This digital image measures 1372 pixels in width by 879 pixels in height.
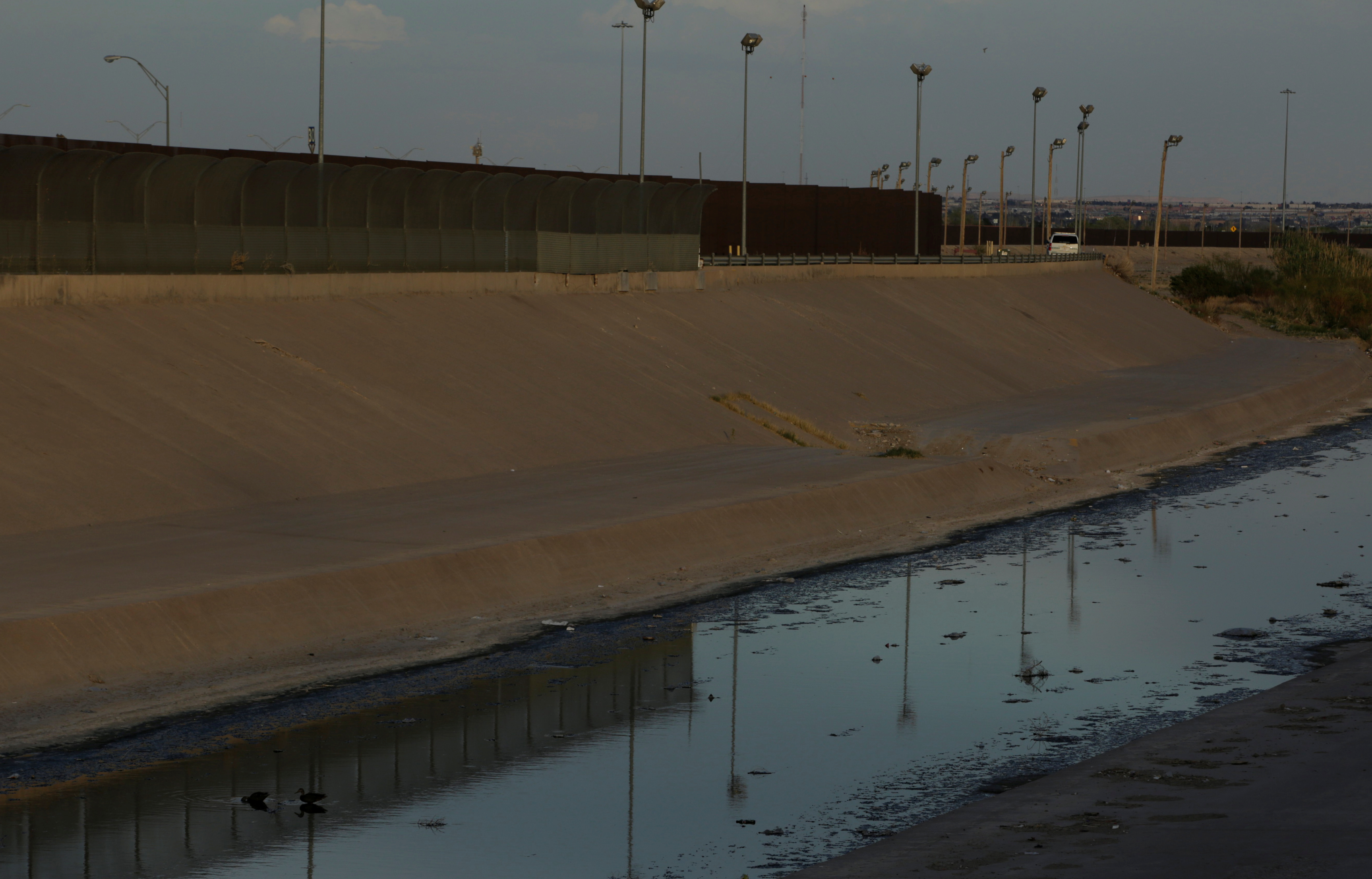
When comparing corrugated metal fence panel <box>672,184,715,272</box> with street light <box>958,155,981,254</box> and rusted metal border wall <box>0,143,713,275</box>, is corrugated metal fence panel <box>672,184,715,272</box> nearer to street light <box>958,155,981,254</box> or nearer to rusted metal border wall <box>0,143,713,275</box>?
rusted metal border wall <box>0,143,713,275</box>

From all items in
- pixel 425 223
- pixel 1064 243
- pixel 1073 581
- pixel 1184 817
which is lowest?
pixel 1073 581

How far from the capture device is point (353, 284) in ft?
97.3

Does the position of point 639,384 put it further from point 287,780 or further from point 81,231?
point 287,780

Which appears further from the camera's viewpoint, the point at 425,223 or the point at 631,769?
the point at 425,223

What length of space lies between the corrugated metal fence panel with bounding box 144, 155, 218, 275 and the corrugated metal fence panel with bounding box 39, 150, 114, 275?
1.05m

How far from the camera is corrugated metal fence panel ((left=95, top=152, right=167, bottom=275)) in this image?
83.5 ft

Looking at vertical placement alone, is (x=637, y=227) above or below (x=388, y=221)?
above

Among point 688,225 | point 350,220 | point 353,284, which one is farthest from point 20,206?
point 688,225

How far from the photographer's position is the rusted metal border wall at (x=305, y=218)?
24938 mm

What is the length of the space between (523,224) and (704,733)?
24.4 m

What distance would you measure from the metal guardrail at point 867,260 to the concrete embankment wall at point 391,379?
13.8 ft

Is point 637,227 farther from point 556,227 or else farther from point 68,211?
point 68,211

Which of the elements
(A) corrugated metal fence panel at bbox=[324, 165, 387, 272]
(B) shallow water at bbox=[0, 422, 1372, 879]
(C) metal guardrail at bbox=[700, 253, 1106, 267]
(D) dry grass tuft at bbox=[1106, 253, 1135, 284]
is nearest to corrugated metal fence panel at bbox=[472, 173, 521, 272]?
(A) corrugated metal fence panel at bbox=[324, 165, 387, 272]

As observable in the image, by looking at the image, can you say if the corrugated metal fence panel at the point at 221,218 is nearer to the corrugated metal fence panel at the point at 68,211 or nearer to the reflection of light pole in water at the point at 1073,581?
the corrugated metal fence panel at the point at 68,211
